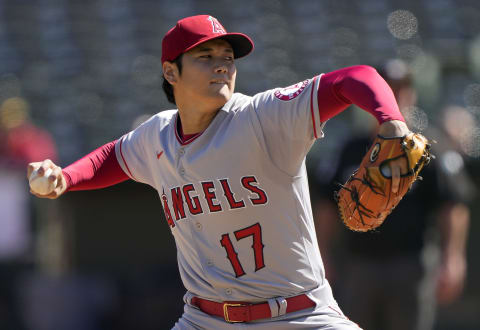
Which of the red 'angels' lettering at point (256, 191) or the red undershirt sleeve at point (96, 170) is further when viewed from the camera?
the red undershirt sleeve at point (96, 170)

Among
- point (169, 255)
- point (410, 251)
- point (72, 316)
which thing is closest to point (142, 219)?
point (169, 255)

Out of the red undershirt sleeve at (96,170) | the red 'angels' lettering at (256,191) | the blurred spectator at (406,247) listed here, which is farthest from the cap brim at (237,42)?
the blurred spectator at (406,247)

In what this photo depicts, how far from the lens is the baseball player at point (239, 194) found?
284 cm

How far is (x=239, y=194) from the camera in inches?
114

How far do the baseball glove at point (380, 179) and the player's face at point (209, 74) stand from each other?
682 millimetres

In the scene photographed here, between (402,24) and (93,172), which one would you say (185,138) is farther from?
(402,24)

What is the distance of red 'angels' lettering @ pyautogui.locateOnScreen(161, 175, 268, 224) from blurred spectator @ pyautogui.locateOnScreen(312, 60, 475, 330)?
6.13 ft

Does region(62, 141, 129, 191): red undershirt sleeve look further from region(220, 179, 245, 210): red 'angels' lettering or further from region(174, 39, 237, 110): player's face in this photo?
region(220, 179, 245, 210): red 'angels' lettering

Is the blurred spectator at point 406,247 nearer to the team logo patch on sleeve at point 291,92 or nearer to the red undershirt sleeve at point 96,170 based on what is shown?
the red undershirt sleeve at point 96,170

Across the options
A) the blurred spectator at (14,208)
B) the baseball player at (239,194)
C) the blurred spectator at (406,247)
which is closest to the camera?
the baseball player at (239,194)

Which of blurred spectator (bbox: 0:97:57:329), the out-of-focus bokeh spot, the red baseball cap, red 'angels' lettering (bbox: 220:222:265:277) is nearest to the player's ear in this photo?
the red baseball cap

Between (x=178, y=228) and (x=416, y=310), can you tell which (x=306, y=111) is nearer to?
(x=178, y=228)

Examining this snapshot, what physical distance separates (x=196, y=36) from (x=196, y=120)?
1.03ft

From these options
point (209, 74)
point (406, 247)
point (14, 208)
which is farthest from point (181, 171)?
point (14, 208)
